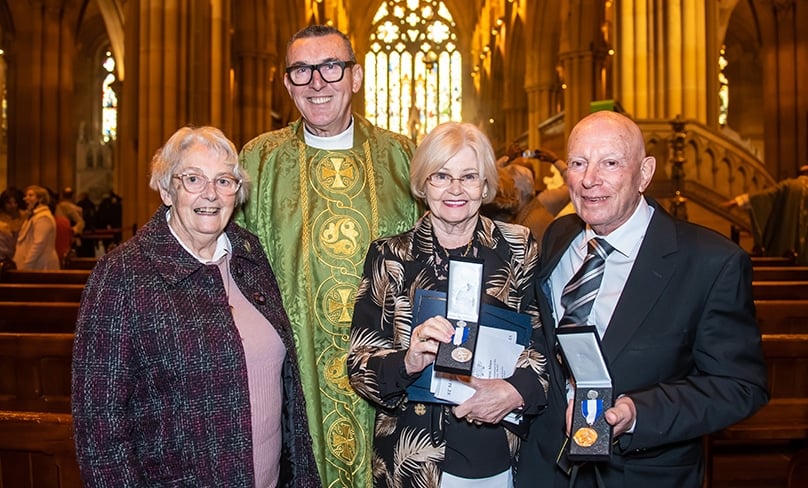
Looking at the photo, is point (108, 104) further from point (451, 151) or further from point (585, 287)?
point (585, 287)

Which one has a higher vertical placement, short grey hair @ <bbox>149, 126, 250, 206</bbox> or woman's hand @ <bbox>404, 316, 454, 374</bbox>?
short grey hair @ <bbox>149, 126, 250, 206</bbox>

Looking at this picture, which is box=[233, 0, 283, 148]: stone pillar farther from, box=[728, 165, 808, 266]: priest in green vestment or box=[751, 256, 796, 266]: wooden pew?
box=[751, 256, 796, 266]: wooden pew

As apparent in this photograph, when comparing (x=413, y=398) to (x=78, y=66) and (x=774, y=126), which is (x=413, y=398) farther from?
(x=78, y=66)

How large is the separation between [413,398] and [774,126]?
18.5 meters

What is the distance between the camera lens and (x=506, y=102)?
29.8m

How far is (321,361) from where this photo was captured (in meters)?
2.93

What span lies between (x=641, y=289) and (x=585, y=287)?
0.48ft

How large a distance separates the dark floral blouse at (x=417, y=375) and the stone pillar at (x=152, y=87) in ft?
31.0

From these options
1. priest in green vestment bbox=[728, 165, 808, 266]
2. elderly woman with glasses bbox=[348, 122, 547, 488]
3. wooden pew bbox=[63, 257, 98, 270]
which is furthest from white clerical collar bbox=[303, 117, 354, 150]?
priest in green vestment bbox=[728, 165, 808, 266]

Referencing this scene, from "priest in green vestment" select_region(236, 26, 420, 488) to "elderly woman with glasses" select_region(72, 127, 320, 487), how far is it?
1.73 feet

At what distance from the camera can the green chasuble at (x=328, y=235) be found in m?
2.91

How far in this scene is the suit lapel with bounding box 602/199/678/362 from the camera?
7.20ft

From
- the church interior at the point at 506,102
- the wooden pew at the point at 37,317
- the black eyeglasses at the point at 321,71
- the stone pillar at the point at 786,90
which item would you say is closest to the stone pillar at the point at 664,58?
the church interior at the point at 506,102

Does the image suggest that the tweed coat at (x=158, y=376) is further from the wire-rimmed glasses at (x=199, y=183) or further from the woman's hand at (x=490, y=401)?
the woman's hand at (x=490, y=401)
